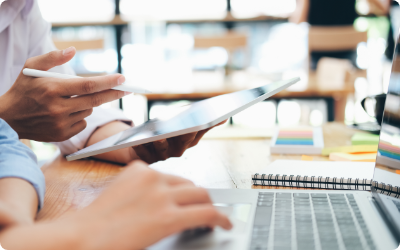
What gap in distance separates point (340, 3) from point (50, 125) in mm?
3054

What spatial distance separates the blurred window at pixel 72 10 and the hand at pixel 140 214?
12.9 feet

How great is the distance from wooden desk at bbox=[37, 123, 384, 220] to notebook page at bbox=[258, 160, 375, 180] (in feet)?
0.15

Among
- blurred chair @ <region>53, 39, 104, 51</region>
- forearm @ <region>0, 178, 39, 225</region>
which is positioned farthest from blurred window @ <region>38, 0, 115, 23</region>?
forearm @ <region>0, 178, 39, 225</region>

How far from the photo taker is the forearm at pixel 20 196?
36 cm

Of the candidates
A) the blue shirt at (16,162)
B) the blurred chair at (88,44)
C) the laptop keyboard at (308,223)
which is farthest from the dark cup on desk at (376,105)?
the blurred chair at (88,44)

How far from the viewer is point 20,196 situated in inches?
15.2

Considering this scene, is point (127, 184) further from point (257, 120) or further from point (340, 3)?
point (340, 3)

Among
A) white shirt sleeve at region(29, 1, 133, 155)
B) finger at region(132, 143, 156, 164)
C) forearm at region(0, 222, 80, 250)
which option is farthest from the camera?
white shirt sleeve at region(29, 1, 133, 155)

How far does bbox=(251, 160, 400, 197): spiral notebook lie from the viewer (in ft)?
1.68

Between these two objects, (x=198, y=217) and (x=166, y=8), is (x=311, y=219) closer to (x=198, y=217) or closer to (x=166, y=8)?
(x=198, y=217)

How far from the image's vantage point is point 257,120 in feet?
10.1

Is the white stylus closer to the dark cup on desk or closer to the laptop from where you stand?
the laptop

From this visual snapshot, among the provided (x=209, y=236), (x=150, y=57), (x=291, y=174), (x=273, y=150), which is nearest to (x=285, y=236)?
(x=209, y=236)

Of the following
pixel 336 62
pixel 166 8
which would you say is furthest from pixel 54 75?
pixel 166 8
